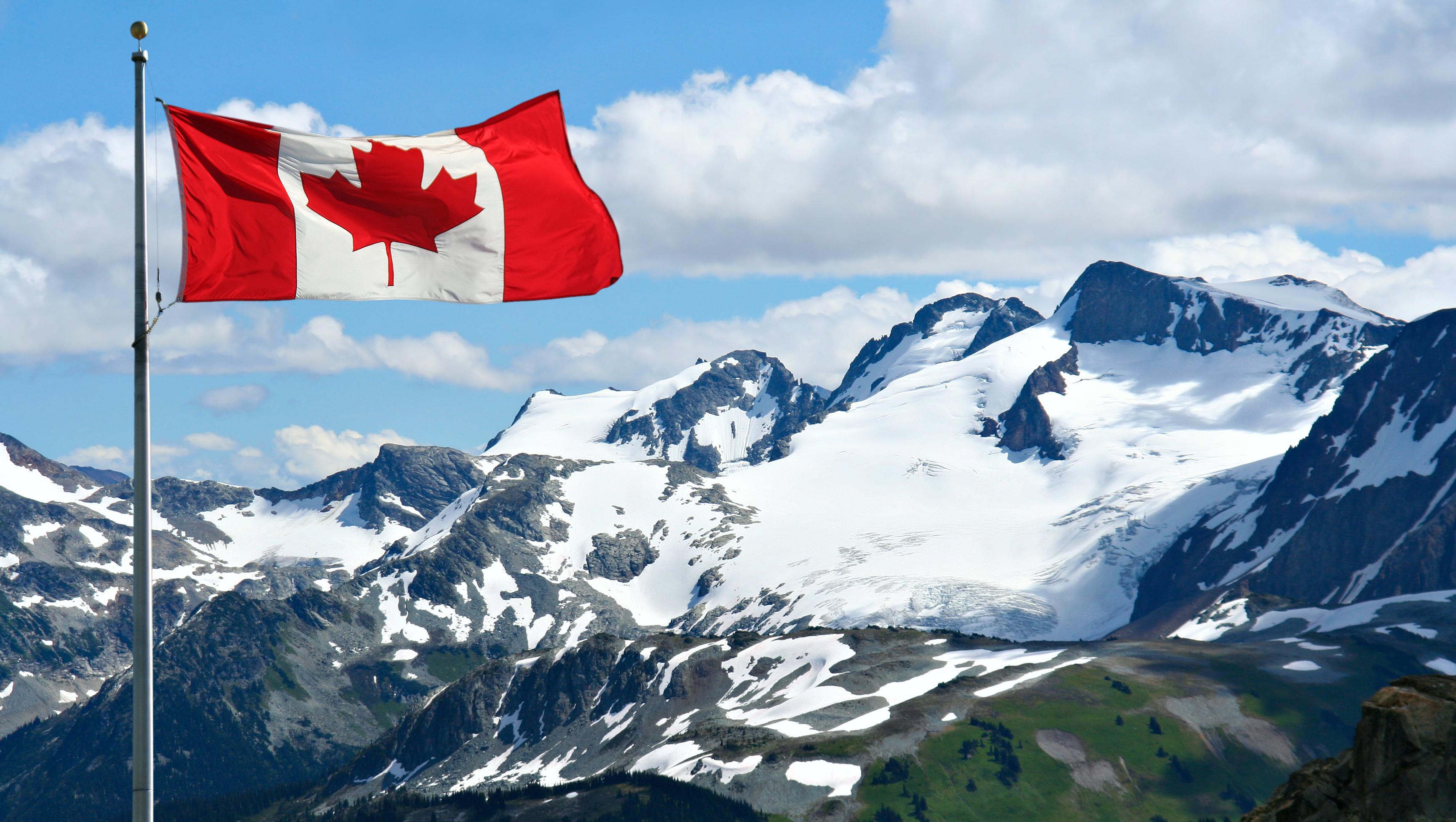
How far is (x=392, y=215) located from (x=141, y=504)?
9.17 metres

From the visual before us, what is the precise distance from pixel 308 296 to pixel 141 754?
32.2 feet

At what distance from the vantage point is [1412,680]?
41.8 metres

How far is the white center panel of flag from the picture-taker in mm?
31406

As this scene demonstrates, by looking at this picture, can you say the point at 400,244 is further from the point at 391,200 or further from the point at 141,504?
the point at 141,504

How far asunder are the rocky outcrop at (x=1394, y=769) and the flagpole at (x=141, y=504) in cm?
2975

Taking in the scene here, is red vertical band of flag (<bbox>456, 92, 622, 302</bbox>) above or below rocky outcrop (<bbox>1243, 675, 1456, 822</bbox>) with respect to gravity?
above

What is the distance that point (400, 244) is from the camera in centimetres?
3281

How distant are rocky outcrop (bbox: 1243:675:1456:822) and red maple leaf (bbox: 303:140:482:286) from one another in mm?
27309

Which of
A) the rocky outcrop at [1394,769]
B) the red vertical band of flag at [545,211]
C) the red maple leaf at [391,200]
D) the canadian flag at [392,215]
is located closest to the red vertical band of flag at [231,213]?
the canadian flag at [392,215]

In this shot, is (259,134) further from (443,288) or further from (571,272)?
(571,272)

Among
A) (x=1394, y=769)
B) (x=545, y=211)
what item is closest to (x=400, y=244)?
(x=545, y=211)

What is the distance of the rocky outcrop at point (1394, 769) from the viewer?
124 ft

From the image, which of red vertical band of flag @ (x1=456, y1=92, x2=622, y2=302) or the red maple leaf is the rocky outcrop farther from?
the red maple leaf

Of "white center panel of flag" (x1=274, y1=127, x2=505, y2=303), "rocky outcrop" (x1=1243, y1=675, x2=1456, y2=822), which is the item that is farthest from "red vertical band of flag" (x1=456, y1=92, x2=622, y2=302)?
"rocky outcrop" (x1=1243, y1=675, x2=1456, y2=822)
